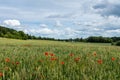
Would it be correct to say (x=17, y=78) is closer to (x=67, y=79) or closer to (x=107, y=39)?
(x=67, y=79)

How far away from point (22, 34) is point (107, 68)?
129193 mm

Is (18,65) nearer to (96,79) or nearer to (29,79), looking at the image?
(29,79)

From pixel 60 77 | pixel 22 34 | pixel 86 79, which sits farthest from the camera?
pixel 22 34

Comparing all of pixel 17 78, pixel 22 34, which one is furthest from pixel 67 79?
pixel 22 34

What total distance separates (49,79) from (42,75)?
252 millimetres

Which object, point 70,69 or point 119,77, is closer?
point 119,77

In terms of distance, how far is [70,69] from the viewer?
238 inches

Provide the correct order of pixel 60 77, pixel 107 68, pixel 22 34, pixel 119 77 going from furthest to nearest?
pixel 22 34 → pixel 107 68 → pixel 119 77 → pixel 60 77

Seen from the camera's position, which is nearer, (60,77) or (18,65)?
(60,77)

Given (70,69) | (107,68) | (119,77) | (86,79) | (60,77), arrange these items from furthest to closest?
(107,68), (70,69), (119,77), (60,77), (86,79)

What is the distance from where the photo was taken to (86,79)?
465 centimetres

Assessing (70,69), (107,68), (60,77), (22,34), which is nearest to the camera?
(60,77)

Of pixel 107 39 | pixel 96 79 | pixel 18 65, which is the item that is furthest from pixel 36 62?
pixel 107 39

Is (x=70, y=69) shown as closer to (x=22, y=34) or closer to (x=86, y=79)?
(x=86, y=79)
